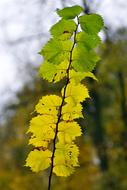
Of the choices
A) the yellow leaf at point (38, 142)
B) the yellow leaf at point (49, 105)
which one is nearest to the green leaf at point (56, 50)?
the yellow leaf at point (49, 105)

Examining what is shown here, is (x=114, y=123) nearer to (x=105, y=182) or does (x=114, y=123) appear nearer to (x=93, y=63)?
(x=105, y=182)

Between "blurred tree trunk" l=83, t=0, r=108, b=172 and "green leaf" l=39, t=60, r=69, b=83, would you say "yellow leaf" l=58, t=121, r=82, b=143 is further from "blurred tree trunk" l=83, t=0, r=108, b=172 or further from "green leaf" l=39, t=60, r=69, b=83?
"blurred tree trunk" l=83, t=0, r=108, b=172

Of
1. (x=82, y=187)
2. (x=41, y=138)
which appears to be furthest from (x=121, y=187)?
(x=41, y=138)

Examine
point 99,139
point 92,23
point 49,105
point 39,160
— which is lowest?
point 39,160

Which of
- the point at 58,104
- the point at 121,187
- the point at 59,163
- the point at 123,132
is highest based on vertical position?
the point at 123,132

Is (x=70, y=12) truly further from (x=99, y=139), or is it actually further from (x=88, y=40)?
(x=99, y=139)

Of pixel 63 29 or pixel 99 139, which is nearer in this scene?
pixel 63 29

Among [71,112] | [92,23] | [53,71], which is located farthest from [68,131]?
[92,23]

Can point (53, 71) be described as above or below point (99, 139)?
below
